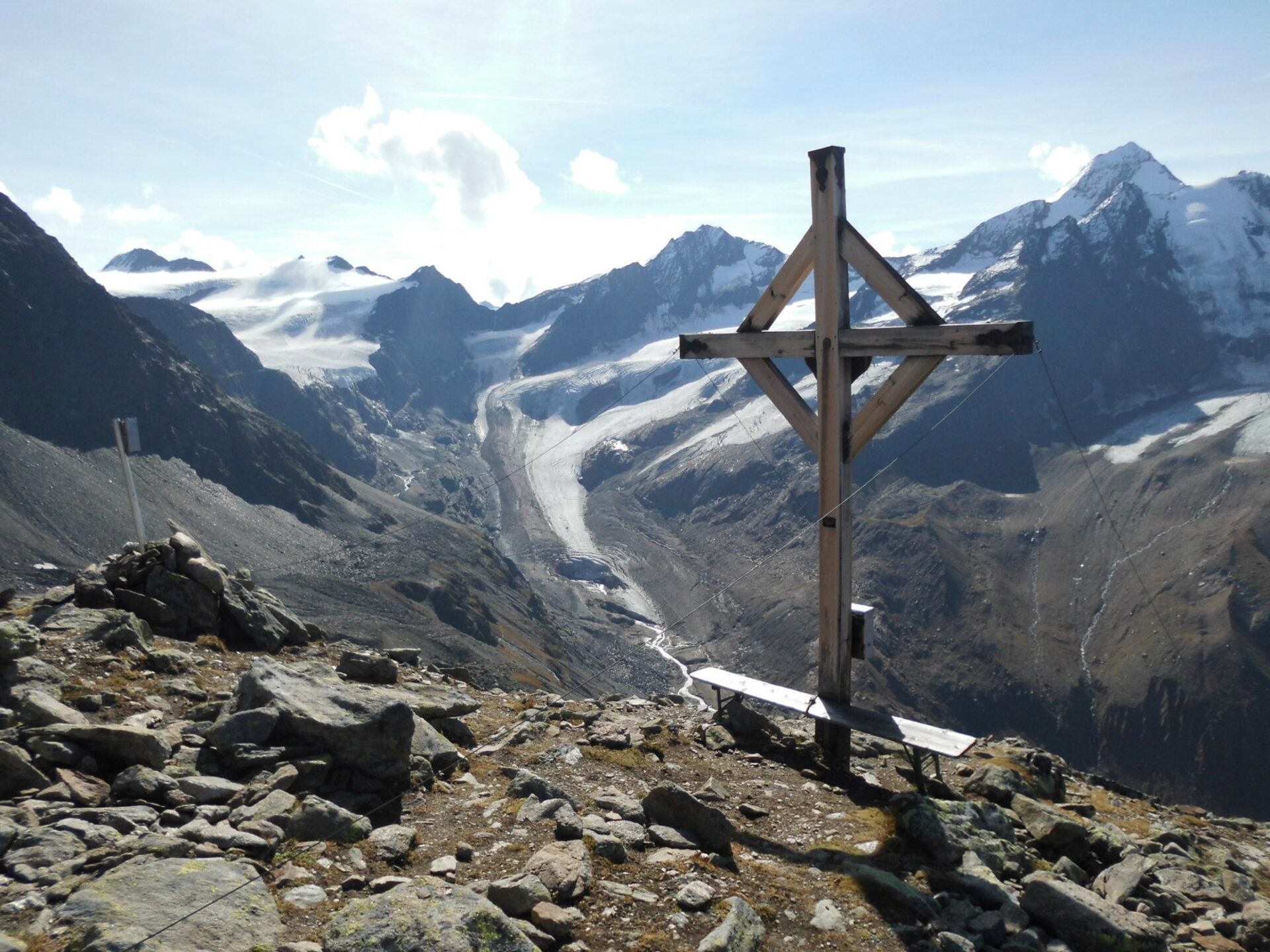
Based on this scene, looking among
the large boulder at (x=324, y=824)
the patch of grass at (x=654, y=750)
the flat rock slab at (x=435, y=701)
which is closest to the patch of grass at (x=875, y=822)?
the patch of grass at (x=654, y=750)

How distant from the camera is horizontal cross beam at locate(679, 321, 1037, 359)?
7566 mm

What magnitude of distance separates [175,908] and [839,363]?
23.2 ft

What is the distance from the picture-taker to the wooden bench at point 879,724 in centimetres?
850

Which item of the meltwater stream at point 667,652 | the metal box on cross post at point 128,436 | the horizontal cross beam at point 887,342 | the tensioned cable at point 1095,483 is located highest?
the horizontal cross beam at point 887,342

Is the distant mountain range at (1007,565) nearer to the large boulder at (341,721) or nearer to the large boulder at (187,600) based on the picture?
the large boulder at (187,600)

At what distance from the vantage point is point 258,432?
121062mm

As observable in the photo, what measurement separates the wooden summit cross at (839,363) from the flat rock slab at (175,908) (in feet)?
18.6

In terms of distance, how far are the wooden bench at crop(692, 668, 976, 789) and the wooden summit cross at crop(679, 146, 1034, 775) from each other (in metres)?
0.02

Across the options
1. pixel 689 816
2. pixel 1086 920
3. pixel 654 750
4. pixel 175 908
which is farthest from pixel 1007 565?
pixel 175 908

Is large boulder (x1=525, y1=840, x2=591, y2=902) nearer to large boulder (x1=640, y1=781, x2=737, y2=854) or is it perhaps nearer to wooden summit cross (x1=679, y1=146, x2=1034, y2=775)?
large boulder (x1=640, y1=781, x2=737, y2=854)

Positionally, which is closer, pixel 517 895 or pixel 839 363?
pixel 517 895

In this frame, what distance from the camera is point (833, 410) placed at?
28.5 ft

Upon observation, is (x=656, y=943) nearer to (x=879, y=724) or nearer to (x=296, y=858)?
(x=296, y=858)

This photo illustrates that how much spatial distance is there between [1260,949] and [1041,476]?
18180 cm
